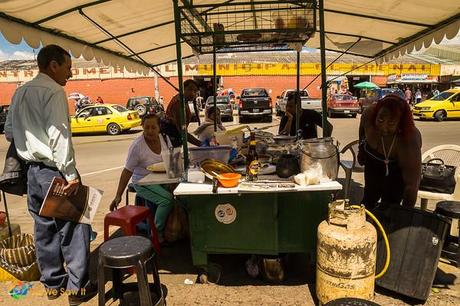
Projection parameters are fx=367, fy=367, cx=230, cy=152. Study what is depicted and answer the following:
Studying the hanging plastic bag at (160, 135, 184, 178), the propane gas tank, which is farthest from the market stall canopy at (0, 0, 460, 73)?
the propane gas tank

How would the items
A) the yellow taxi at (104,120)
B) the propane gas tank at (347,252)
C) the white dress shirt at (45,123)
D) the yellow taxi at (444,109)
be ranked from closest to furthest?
the propane gas tank at (347,252), the white dress shirt at (45,123), the yellow taxi at (104,120), the yellow taxi at (444,109)

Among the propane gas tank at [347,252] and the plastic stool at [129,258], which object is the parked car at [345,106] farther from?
the plastic stool at [129,258]

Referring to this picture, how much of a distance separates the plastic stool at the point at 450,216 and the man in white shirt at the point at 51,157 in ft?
11.6

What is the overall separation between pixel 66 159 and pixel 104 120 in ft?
49.8

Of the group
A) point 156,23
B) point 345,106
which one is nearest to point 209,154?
point 156,23

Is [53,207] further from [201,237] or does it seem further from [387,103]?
[387,103]

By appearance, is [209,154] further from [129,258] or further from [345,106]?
[345,106]

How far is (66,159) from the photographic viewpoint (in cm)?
306

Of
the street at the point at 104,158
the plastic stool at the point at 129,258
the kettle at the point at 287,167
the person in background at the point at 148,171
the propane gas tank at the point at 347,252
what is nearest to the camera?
the plastic stool at the point at 129,258

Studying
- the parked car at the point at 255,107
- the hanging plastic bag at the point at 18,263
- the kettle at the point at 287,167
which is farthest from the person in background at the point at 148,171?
the parked car at the point at 255,107

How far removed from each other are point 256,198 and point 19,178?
2188 millimetres

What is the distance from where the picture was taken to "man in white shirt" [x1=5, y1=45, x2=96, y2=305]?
10.1ft

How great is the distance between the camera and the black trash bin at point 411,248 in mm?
3168

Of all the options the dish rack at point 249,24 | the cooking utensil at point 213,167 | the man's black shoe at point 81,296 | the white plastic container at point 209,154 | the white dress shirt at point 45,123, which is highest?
the dish rack at point 249,24
